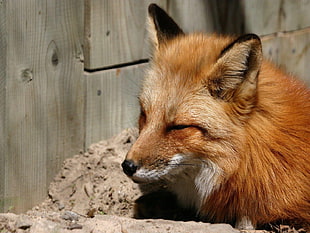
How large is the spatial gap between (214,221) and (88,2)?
2302 mm

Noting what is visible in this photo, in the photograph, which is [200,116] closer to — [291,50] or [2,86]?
[2,86]

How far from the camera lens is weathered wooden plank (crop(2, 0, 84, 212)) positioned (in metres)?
5.43

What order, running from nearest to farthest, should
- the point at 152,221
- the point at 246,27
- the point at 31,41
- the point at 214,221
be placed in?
1. the point at 152,221
2. the point at 214,221
3. the point at 31,41
4. the point at 246,27

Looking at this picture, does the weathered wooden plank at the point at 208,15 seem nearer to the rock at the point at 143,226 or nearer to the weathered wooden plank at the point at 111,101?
the weathered wooden plank at the point at 111,101

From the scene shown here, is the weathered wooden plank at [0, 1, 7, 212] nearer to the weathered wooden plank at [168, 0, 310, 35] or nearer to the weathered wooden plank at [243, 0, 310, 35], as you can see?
the weathered wooden plank at [168, 0, 310, 35]

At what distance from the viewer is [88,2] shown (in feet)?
19.2

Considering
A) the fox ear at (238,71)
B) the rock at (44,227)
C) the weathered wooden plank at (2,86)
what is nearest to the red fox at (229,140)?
the fox ear at (238,71)

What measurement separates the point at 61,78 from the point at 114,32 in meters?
0.72

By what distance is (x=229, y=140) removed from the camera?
Answer: 484cm

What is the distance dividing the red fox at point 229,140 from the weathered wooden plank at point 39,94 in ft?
3.67

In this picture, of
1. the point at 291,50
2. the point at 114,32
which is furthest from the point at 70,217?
the point at 291,50

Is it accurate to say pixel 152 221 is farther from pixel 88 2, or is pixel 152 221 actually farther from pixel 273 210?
pixel 88 2

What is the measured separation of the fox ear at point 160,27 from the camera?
5527 millimetres

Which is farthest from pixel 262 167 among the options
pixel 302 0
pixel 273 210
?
pixel 302 0
